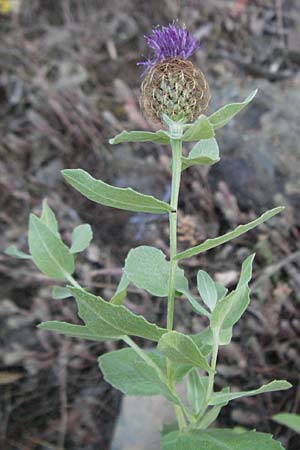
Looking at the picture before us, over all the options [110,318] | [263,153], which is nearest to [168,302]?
[110,318]

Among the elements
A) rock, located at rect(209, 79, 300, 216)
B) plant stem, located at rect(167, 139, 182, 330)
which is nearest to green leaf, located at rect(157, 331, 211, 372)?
plant stem, located at rect(167, 139, 182, 330)

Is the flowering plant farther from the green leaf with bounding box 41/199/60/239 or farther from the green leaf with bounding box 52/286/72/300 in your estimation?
the green leaf with bounding box 41/199/60/239

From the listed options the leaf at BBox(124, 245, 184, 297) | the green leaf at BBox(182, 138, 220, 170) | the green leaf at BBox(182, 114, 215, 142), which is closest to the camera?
the green leaf at BBox(182, 114, 215, 142)

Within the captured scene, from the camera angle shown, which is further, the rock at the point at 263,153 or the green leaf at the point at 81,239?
the rock at the point at 263,153

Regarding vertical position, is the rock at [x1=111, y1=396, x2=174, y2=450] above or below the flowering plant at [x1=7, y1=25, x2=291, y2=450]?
below

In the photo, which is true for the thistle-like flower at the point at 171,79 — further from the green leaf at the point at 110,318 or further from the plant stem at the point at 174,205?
the green leaf at the point at 110,318

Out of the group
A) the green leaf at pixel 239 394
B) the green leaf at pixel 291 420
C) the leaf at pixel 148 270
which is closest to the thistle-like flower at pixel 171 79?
the leaf at pixel 148 270

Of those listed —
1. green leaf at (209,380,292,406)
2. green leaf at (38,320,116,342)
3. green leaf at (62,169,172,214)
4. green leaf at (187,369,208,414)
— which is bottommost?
green leaf at (187,369,208,414)

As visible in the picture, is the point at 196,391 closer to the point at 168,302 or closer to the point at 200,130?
the point at 168,302

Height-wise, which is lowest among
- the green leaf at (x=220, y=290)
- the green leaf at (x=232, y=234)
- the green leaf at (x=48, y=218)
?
the green leaf at (x=220, y=290)
